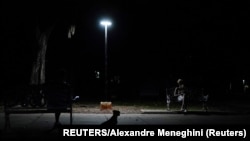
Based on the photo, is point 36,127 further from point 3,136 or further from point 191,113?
point 191,113

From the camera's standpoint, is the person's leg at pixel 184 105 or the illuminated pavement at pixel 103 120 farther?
the person's leg at pixel 184 105

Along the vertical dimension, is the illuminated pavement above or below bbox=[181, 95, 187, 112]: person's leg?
below

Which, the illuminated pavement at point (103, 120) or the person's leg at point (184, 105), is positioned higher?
the person's leg at point (184, 105)

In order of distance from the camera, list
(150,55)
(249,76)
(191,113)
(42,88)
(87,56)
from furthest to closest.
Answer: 1. (87,56)
2. (249,76)
3. (150,55)
4. (191,113)
5. (42,88)

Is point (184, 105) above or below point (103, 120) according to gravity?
above

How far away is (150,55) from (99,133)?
1825 inches

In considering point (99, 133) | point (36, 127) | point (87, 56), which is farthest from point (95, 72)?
point (99, 133)

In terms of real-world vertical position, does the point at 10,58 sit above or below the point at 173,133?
above

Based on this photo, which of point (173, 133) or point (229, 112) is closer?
point (173, 133)

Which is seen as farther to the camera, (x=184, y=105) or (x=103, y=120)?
(x=184, y=105)

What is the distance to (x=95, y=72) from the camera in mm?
75750

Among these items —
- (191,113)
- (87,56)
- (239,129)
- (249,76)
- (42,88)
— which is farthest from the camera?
(87,56)

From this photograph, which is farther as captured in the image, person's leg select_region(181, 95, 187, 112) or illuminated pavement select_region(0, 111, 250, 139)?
person's leg select_region(181, 95, 187, 112)

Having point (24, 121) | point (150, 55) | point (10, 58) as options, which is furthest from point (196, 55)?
point (24, 121)
